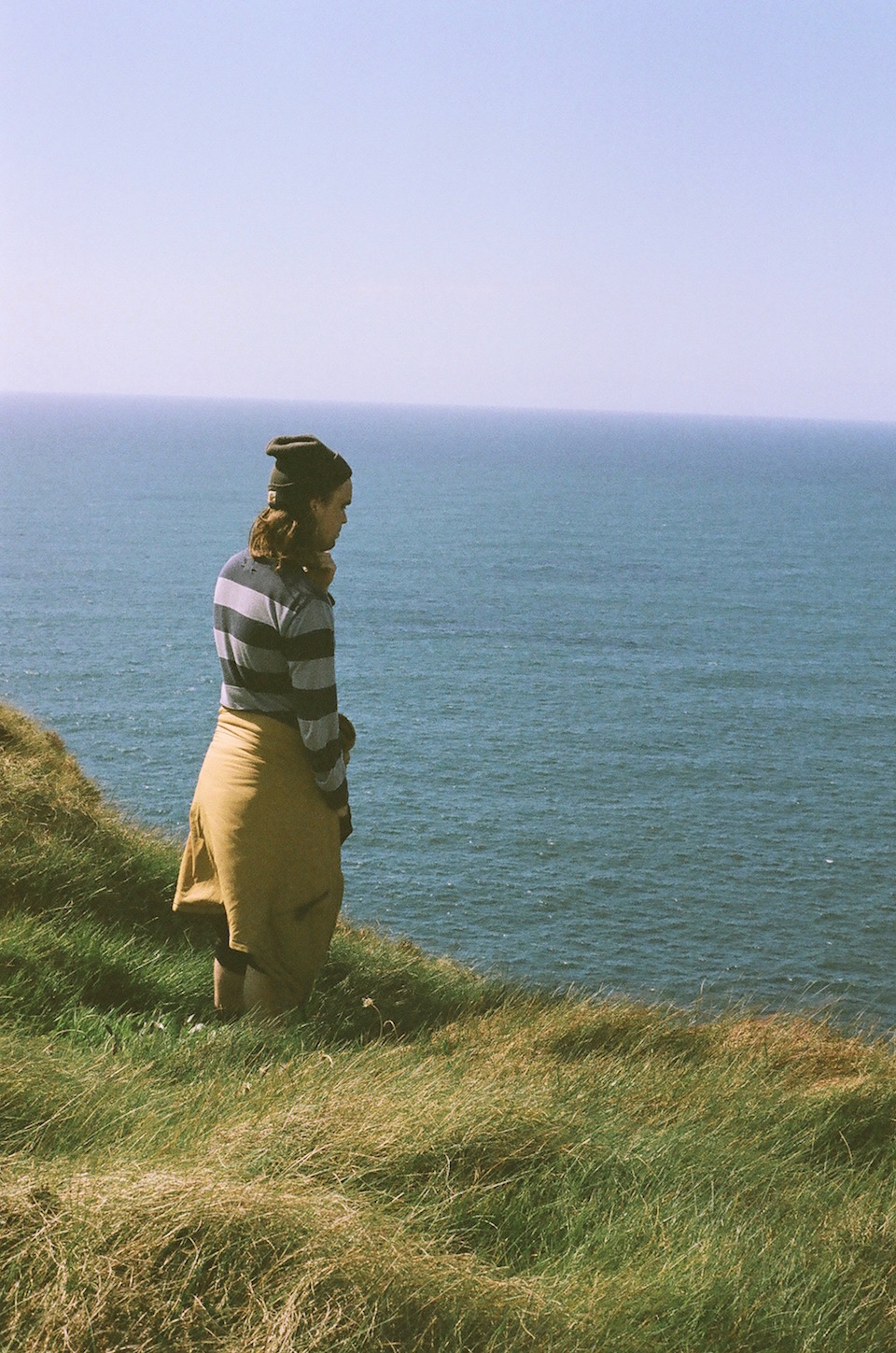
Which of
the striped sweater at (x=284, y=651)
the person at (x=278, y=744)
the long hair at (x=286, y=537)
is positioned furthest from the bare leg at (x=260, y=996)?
the long hair at (x=286, y=537)

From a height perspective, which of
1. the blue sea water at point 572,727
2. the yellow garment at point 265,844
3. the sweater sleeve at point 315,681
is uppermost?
the sweater sleeve at point 315,681

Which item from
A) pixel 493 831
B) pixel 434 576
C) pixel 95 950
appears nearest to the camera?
pixel 95 950

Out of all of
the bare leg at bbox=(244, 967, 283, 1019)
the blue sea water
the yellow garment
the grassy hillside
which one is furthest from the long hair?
the blue sea water

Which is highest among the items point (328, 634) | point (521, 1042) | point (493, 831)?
point (328, 634)

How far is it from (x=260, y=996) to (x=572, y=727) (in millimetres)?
39178

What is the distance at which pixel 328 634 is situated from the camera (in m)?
4.82

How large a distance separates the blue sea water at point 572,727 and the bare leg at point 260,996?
8.55 metres

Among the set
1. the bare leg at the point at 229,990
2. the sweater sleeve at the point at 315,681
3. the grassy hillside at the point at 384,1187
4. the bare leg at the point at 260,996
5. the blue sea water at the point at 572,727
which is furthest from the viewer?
the blue sea water at the point at 572,727

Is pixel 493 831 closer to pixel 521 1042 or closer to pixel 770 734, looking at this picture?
pixel 770 734

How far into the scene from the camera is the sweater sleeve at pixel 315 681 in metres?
4.75

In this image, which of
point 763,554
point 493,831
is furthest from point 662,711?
point 763,554

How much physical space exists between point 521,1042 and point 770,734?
3942 centimetres

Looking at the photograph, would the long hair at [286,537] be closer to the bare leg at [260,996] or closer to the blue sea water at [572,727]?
the bare leg at [260,996]

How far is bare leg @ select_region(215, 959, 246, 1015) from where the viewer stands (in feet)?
17.4
